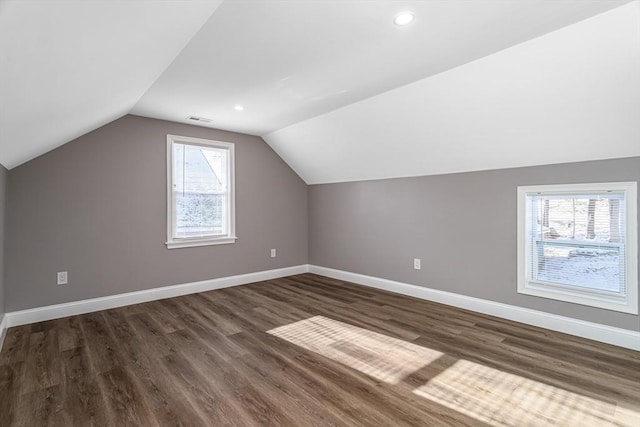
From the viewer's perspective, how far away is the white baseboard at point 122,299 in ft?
10.4

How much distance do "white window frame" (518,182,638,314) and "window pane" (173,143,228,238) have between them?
3.78 metres

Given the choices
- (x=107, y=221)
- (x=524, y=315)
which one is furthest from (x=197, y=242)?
(x=524, y=315)

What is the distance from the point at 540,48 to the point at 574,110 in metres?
0.64

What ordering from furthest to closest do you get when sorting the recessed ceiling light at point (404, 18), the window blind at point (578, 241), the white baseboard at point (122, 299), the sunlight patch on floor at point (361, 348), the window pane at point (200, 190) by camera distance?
1. the window pane at point (200, 190)
2. the white baseboard at point (122, 299)
3. the window blind at point (578, 241)
4. the sunlight patch on floor at point (361, 348)
5. the recessed ceiling light at point (404, 18)

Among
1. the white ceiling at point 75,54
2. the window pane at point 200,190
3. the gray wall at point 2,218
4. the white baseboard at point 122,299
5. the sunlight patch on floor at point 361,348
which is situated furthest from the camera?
the window pane at point 200,190

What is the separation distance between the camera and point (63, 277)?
3.38 meters

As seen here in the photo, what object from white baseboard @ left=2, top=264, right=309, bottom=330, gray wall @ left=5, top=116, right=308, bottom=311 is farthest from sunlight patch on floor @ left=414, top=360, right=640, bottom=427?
gray wall @ left=5, top=116, right=308, bottom=311

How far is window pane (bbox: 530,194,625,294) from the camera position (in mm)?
2662

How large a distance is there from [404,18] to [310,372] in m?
2.41

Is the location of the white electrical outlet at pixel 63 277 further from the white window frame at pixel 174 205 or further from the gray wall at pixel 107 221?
the white window frame at pixel 174 205

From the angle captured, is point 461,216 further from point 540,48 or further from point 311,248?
point 311,248

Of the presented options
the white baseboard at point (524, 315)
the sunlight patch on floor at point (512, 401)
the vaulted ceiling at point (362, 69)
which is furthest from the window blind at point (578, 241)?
the sunlight patch on floor at point (512, 401)

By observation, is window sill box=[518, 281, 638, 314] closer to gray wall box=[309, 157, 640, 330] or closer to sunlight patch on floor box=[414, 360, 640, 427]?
gray wall box=[309, 157, 640, 330]

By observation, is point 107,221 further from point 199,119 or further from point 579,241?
point 579,241
